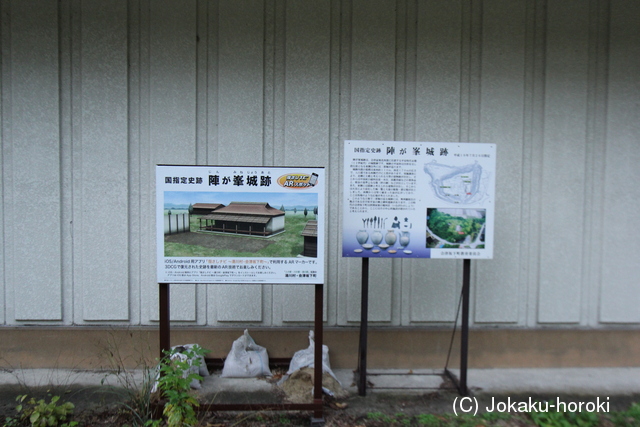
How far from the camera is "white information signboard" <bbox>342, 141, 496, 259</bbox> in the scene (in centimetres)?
346

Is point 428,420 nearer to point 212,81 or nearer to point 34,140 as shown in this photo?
point 212,81

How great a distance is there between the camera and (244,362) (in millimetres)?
3996

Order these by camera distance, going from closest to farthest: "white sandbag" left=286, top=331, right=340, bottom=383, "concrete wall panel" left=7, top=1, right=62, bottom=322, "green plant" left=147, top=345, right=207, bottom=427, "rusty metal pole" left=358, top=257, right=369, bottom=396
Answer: "green plant" left=147, top=345, right=207, bottom=427
"rusty metal pole" left=358, top=257, right=369, bottom=396
"white sandbag" left=286, top=331, right=340, bottom=383
"concrete wall panel" left=7, top=1, right=62, bottom=322

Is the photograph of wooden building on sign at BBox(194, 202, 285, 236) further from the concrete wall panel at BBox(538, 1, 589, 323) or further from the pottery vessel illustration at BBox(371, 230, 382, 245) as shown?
the concrete wall panel at BBox(538, 1, 589, 323)

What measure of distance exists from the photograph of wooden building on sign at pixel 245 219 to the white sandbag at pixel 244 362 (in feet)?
4.80

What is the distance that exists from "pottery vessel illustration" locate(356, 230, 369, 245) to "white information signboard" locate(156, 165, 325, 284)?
16.2 inches

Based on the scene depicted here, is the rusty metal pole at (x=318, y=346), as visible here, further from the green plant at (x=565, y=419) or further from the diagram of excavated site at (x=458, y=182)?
the green plant at (x=565, y=419)

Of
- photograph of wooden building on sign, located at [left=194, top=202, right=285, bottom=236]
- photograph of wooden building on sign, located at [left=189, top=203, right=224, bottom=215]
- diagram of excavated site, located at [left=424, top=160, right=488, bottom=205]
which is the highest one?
diagram of excavated site, located at [left=424, top=160, right=488, bottom=205]

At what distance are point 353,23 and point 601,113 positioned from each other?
10.5 feet

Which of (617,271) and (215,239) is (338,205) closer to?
(215,239)

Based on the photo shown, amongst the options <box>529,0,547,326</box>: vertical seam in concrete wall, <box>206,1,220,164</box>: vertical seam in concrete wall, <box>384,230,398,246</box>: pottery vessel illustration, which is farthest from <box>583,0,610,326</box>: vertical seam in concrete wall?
<box>206,1,220,164</box>: vertical seam in concrete wall

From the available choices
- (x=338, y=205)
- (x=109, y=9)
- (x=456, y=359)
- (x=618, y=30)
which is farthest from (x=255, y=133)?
(x=618, y=30)

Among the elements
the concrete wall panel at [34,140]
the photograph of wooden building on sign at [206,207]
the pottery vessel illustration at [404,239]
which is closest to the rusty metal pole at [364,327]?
the pottery vessel illustration at [404,239]

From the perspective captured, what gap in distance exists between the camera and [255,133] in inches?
169
